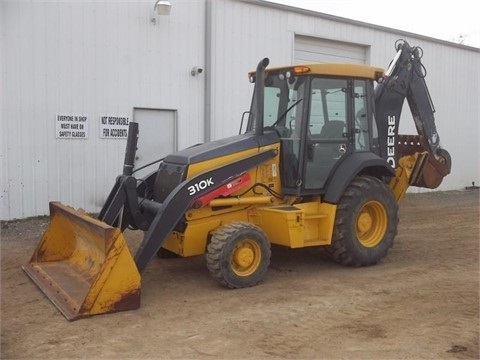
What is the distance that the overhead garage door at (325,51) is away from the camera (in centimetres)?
1384

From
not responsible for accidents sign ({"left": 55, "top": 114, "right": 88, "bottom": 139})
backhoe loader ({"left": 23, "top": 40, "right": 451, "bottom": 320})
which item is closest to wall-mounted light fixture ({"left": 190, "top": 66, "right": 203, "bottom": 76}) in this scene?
not responsible for accidents sign ({"left": 55, "top": 114, "right": 88, "bottom": 139})

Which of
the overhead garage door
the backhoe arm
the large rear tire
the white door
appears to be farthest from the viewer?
the overhead garage door

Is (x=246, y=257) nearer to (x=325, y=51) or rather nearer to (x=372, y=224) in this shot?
(x=372, y=224)

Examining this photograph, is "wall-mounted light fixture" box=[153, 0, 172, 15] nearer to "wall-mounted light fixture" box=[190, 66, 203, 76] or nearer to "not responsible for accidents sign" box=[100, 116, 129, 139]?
"wall-mounted light fixture" box=[190, 66, 203, 76]

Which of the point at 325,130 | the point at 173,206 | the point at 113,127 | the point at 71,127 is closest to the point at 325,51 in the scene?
the point at 113,127

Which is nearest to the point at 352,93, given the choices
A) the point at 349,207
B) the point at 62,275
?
the point at 349,207

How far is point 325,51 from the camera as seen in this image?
14.3m

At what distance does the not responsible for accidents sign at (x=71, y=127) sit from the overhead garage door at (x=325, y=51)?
18.7 feet

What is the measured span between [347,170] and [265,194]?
107 centimetres

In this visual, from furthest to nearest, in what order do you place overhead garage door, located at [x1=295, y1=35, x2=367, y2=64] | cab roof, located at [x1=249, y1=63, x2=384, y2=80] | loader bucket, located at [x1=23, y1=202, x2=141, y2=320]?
overhead garage door, located at [x1=295, y1=35, x2=367, y2=64] → cab roof, located at [x1=249, y1=63, x2=384, y2=80] → loader bucket, located at [x1=23, y1=202, x2=141, y2=320]

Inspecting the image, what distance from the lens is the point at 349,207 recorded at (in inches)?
265

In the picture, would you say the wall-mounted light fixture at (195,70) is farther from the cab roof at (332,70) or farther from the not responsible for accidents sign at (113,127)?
the cab roof at (332,70)

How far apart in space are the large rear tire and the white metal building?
5.64 m

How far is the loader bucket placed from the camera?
5.11 metres
